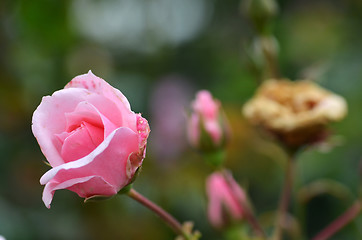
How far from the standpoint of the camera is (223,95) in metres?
1.72

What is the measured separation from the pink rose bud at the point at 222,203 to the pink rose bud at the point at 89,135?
0.31 meters

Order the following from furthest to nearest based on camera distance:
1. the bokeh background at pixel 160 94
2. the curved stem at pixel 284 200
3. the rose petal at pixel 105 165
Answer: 1. the bokeh background at pixel 160 94
2. the curved stem at pixel 284 200
3. the rose petal at pixel 105 165

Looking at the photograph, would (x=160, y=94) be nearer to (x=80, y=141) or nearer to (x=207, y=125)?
(x=207, y=125)

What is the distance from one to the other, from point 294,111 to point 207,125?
152mm

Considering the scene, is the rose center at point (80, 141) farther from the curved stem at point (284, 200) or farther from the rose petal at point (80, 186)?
the curved stem at point (284, 200)

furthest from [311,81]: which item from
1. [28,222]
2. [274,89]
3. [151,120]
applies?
[151,120]

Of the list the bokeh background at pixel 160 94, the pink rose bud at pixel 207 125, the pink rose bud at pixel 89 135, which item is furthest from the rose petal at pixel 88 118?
the bokeh background at pixel 160 94

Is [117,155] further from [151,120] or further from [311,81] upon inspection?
[151,120]

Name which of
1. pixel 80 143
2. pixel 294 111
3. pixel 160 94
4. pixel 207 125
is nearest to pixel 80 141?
pixel 80 143

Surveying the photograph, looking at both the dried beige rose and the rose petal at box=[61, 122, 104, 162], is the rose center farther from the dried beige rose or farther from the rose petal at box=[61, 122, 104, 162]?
the dried beige rose

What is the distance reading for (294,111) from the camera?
2.63ft

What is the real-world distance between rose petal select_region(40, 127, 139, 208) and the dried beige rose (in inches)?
13.1

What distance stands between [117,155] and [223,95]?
127 cm

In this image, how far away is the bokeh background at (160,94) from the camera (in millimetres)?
1260
